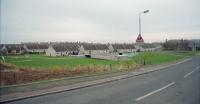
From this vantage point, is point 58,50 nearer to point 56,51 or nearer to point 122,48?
point 56,51

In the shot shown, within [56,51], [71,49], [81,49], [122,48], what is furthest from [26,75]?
[122,48]

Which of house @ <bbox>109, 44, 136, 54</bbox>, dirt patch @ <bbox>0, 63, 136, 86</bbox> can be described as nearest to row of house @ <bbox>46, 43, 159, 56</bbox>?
house @ <bbox>109, 44, 136, 54</bbox>

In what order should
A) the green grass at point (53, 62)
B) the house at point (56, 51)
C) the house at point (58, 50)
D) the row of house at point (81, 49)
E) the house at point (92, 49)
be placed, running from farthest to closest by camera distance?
the house at point (92, 49)
the row of house at point (81, 49)
the house at point (58, 50)
the house at point (56, 51)
the green grass at point (53, 62)

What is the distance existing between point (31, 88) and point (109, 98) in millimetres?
4380

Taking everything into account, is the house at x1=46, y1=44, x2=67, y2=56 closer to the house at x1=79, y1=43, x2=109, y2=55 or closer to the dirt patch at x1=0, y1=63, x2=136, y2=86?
the house at x1=79, y1=43, x2=109, y2=55

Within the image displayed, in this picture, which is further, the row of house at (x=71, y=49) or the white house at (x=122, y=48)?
the white house at (x=122, y=48)

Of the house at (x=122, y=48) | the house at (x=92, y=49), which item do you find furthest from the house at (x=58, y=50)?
the house at (x=122, y=48)

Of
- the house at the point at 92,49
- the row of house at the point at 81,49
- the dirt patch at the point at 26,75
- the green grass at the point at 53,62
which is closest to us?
the dirt patch at the point at 26,75

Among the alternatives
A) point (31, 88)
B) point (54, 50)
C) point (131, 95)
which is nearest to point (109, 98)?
point (131, 95)

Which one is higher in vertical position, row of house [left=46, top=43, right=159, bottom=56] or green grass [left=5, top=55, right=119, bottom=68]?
row of house [left=46, top=43, right=159, bottom=56]

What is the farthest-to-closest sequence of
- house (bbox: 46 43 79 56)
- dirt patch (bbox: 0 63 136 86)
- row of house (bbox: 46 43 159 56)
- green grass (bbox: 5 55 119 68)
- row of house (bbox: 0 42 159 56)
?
row of house (bbox: 0 42 159 56) → row of house (bbox: 46 43 159 56) → house (bbox: 46 43 79 56) → green grass (bbox: 5 55 119 68) → dirt patch (bbox: 0 63 136 86)

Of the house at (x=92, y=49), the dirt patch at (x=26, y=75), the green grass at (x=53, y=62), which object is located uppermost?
the house at (x=92, y=49)

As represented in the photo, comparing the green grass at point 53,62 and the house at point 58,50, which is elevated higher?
the house at point 58,50

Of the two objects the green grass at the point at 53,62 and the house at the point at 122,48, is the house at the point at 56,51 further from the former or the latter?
the green grass at the point at 53,62
